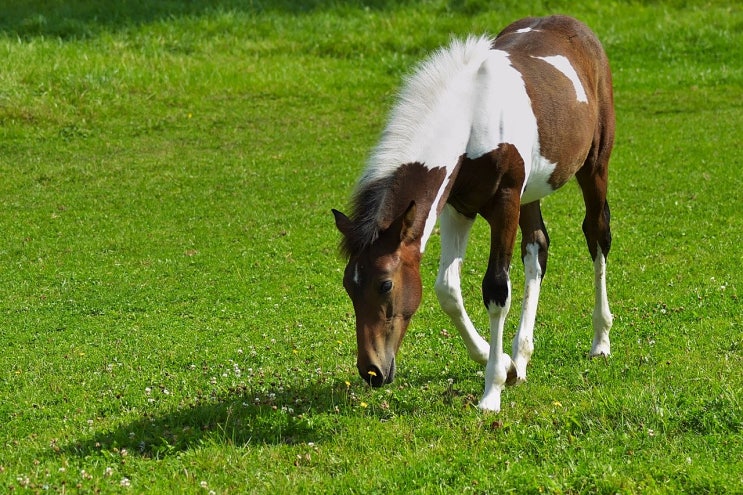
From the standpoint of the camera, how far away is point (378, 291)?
5777 millimetres

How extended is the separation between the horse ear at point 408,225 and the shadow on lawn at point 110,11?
16204 millimetres

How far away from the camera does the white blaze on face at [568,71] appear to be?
293 inches

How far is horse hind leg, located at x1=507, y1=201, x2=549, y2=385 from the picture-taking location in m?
7.02

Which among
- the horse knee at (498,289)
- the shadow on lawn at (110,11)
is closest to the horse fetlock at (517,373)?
the horse knee at (498,289)

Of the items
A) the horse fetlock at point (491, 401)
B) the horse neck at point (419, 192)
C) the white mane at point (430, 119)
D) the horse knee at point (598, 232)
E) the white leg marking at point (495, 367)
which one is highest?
the white mane at point (430, 119)

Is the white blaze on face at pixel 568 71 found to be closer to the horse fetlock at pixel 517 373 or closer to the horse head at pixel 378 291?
the horse fetlock at pixel 517 373

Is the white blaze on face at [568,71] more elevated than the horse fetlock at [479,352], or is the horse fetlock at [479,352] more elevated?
the white blaze on face at [568,71]

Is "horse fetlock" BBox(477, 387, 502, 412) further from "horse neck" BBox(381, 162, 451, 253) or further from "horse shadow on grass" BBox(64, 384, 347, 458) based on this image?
"horse neck" BBox(381, 162, 451, 253)

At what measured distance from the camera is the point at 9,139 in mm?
15820

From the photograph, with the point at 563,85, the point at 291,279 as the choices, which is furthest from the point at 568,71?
the point at 291,279

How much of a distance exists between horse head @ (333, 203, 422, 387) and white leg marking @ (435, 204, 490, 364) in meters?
0.74

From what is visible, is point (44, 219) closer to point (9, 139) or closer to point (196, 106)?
point (9, 139)

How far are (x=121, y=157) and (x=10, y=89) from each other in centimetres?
296

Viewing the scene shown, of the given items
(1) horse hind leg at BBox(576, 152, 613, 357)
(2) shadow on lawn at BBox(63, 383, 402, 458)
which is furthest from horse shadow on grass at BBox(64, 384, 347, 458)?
(1) horse hind leg at BBox(576, 152, 613, 357)
